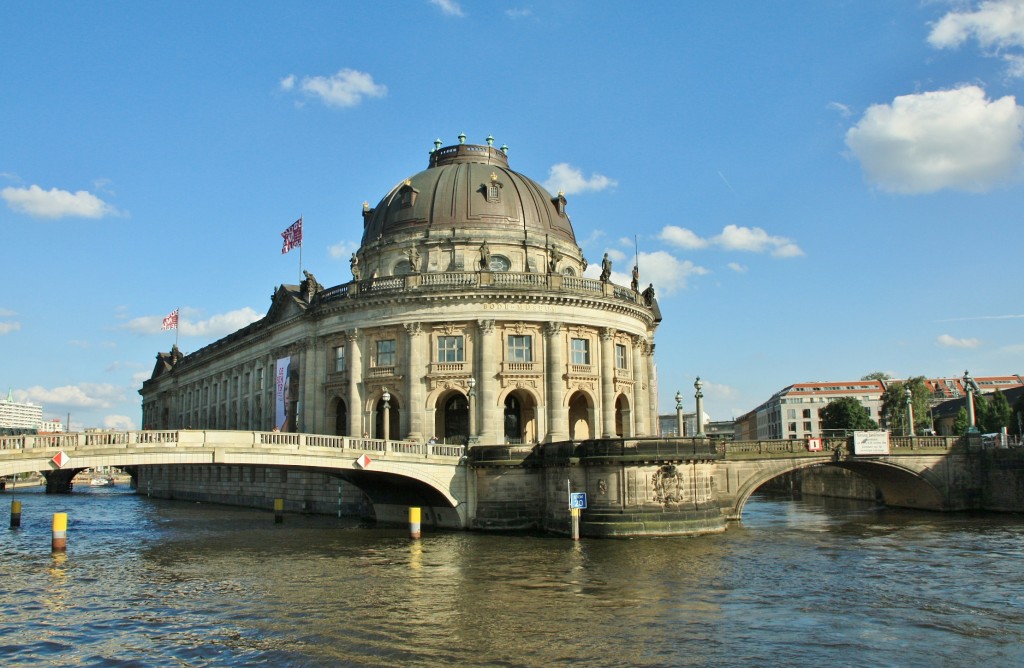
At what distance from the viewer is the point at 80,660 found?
896 inches

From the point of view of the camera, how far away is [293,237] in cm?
6900

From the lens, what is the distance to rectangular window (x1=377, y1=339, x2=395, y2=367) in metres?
60.0

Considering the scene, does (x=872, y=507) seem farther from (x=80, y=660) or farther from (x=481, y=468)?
(x=80, y=660)

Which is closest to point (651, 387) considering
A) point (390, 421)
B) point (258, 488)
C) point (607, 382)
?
point (607, 382)

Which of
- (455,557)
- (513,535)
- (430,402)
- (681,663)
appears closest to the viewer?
(681,663)

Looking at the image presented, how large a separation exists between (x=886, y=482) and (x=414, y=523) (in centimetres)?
3767

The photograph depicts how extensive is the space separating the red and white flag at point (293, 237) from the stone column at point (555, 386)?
21.3m

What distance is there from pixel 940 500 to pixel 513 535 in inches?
1209

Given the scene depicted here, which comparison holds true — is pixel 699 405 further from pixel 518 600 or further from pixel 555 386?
pixel 518 600

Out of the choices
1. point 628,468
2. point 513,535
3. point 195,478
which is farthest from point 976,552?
point 195,478

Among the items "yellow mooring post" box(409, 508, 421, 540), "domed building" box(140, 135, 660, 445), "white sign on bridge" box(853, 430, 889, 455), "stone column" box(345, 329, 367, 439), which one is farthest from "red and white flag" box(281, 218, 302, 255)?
"white sign on bridge" box(853, 430, 889, 455)

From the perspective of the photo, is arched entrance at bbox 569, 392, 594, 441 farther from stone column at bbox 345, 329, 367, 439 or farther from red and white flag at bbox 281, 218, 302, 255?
red and white flag at bbox 281, 218, 302, 255

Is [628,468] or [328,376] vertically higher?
[328,376]

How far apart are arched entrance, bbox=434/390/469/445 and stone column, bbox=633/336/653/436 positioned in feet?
39.8
